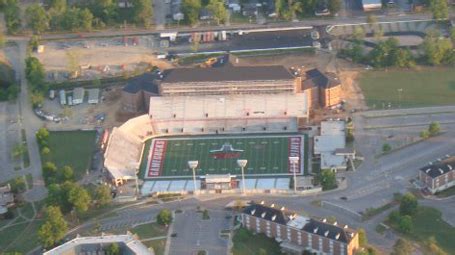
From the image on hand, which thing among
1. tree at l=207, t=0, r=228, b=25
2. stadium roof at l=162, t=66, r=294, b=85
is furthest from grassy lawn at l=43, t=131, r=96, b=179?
tree at l=207, t=0, r=228, b=25

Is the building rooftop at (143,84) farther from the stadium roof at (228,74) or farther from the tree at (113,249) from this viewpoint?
the tree at (113,249)

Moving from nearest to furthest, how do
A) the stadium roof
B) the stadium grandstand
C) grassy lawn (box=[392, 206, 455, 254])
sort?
1. grassy lawn (box=[392, 206, 455, 254])
2. the stadium grandstand
3. the stadium roof

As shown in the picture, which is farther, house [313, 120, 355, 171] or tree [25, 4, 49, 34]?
tree [25, 4, 49, 34]

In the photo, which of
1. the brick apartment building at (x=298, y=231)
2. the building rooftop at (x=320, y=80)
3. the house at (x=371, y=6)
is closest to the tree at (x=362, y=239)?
the brick apartment building at (x=298, y=231)

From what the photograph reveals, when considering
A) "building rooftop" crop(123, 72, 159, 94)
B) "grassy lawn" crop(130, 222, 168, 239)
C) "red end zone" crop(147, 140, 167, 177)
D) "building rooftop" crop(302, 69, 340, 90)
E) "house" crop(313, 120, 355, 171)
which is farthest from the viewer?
"building rooftop" crop(123, 72, 159, 94)

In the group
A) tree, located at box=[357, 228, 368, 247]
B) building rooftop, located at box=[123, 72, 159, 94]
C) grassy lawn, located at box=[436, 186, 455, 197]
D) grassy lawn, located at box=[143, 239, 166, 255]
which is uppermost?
building rooftop, located at box=[123, 72, 159, 94]

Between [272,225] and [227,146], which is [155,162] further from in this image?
[272,225]

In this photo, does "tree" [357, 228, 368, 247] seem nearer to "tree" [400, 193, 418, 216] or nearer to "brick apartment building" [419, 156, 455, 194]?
"tree" [400, 193, 418, 216]
